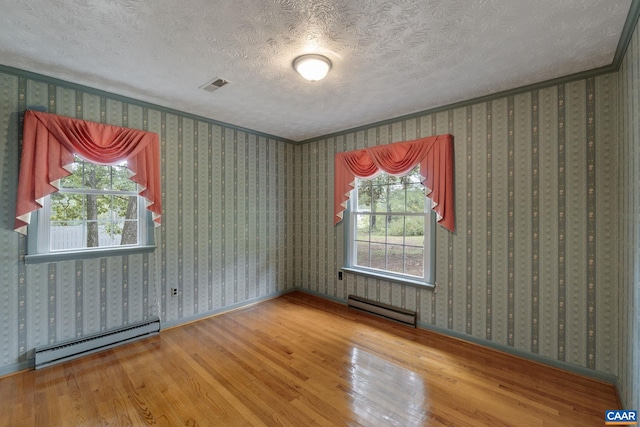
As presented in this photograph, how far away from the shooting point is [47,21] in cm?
173

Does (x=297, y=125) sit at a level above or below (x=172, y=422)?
above

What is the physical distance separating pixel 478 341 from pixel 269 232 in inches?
118

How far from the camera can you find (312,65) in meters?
2.09

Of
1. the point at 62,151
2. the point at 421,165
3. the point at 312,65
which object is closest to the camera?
the point at 312,65

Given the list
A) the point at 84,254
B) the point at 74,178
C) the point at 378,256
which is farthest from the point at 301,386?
the point at 74,178

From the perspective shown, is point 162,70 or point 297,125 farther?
point 297,125

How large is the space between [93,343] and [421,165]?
3.84 m

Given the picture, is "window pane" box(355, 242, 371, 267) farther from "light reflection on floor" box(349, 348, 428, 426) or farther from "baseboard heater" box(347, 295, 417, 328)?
"light reflection on floor" box(349, 348, 428, 426)

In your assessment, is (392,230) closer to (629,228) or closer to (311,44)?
(629,228)

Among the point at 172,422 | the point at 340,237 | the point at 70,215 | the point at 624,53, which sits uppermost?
the point at 624,53

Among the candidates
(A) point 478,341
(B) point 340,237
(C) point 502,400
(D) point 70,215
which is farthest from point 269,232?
(C) point 502,400

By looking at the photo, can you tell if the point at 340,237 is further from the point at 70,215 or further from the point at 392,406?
the point at 70,215

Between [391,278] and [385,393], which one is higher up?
[391,278]

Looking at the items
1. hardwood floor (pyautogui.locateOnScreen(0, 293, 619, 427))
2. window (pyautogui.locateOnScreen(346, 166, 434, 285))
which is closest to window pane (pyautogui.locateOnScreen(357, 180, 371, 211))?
window (pyautogui.locateOnScreen(346, 166, 434, 285))
